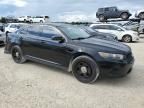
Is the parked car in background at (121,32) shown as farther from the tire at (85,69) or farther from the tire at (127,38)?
the tire at (85,69)

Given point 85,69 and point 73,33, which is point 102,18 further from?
point 85,69

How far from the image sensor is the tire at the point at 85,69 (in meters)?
5.61

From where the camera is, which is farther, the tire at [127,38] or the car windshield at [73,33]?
the tire at [127,38]

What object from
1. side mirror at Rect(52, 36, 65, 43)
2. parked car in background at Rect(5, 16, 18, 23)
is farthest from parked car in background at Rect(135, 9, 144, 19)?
parked car in background at Rect(5, 16, 18, 23)

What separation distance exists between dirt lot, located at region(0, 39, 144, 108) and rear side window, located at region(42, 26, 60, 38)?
3.62 ft

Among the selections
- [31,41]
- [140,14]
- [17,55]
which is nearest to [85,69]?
[31,41]

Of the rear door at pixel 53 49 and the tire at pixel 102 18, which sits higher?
the tire at pixel 102 18

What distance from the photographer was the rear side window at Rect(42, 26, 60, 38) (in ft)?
21.7

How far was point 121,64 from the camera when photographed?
549 centimetres

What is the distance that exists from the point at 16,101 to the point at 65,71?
2.45 meters

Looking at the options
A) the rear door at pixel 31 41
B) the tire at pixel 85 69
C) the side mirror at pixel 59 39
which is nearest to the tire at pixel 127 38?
the rear door at pixel 31 41

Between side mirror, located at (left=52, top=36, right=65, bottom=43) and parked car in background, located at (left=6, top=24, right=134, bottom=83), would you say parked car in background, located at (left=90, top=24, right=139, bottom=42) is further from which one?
side mirror, located at (left=52, top=36, right=65, bottom=43)

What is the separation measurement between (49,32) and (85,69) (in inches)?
70.0

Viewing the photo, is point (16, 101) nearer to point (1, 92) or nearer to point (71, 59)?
point (1, 92)
